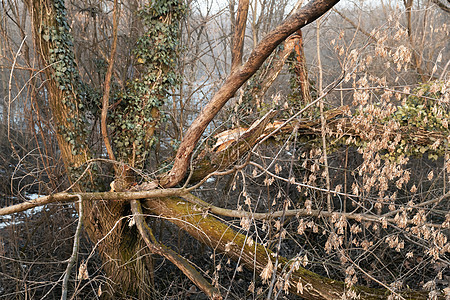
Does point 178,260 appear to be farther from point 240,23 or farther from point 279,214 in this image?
point 240,23

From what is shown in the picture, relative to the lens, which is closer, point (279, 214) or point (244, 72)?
point (244, 72)

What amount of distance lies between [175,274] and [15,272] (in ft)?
8.97

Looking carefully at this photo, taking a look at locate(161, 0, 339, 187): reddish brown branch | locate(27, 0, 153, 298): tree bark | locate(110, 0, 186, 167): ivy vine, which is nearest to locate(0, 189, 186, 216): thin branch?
locate(27, 0, 153, 298): tree bark

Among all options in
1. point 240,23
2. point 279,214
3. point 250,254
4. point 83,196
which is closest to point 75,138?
point 83,196

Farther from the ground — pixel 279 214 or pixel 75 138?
pixel 75 138

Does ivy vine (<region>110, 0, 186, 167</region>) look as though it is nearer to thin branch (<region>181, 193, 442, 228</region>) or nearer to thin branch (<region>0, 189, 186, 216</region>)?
thin branch (<region>0, 189, 186, 216</region>)

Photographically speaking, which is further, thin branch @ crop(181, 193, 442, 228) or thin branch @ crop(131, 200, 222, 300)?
thin branch @ crop(181, 193, 442, 228)

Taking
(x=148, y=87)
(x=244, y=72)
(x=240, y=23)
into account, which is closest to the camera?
(x=244, y=72)

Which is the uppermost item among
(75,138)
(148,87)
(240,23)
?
(240,23)

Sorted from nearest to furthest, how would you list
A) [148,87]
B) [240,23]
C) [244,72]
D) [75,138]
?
[244,72], [240,23], [75,138], [148,87]

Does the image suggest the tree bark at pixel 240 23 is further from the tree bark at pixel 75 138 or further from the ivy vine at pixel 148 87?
the tree bark at pixel 75 138

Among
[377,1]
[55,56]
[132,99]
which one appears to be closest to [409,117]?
[132,99]

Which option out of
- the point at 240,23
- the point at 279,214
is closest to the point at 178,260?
the point at 279,214

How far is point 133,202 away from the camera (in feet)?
16.1
